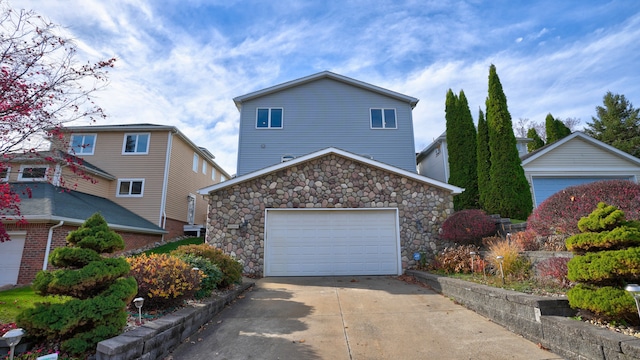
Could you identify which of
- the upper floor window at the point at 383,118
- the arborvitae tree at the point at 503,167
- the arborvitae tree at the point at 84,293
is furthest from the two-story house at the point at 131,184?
the arborvitae tree at the point at 503,167

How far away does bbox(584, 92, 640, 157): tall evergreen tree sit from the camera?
2499cm

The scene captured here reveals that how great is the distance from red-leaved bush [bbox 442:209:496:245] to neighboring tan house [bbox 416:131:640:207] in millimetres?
6472

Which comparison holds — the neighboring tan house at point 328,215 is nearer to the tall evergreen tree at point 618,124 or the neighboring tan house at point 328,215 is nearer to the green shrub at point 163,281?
the green shrub at point 163,281

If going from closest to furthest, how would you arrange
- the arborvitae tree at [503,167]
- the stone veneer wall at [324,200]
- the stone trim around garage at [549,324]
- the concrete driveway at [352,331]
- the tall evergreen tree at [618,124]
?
the stone trim around garage at [549,324] < the concrete driveway at [352,331] < the stone veneer wall at [324,200] < the arborvitae tree at [503,167] < the tall evergreen tree at [618,124]

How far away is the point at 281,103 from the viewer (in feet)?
52.7

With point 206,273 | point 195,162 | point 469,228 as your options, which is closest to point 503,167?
point 469,228

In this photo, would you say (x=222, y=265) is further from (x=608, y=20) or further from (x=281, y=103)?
(x=608, y=20)

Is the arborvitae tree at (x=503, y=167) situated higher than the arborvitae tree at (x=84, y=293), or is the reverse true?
the arborvitae tree at (x=503, y=167)

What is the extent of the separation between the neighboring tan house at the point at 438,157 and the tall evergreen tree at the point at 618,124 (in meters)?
14.6

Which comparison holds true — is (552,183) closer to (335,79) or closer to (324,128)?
(324,128)

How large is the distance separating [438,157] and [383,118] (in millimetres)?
4136

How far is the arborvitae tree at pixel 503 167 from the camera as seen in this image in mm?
11430

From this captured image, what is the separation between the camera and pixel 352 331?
4773mm

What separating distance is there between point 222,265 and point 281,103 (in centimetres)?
1094
